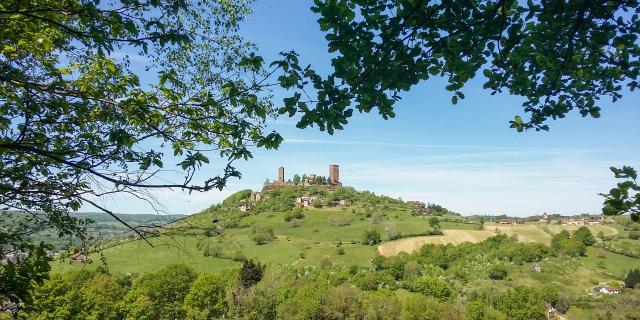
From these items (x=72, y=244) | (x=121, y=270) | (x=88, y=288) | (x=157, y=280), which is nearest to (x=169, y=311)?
(x=157, y=280)

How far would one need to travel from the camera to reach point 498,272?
99750mm

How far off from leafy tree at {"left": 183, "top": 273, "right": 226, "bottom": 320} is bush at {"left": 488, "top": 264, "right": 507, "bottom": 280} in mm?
71227

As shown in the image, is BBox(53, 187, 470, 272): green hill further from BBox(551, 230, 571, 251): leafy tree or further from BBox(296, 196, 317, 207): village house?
BBox(551, 230, 571, 251): leafy tree

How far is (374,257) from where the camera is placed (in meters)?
113

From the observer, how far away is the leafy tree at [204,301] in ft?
186

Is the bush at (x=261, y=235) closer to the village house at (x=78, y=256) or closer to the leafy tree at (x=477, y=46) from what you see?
the village house at (x=78, y=256)

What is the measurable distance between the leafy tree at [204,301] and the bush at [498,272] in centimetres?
7123

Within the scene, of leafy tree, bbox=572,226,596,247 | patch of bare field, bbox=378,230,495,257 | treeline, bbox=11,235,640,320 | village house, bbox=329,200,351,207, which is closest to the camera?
treeline, bbox=11,235,640,320

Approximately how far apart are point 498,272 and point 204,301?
247 feet

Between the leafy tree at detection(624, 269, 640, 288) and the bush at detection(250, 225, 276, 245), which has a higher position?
the bush at detection(250, 225, 276, 245)

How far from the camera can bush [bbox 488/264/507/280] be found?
9988cm

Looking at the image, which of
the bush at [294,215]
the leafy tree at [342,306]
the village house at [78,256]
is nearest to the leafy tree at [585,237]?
the leafy tree at [342,306]

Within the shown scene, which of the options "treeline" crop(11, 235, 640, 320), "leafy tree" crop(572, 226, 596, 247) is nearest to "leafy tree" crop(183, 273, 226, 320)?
"treeline" crop(11, 235, 640, 320)

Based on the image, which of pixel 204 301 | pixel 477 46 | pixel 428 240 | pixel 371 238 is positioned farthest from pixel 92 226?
pixel 428 240
